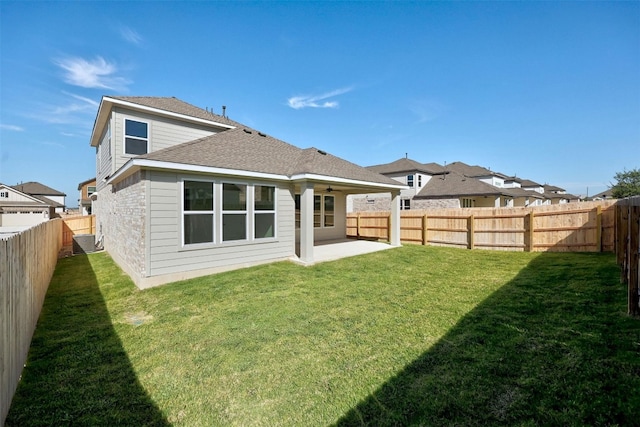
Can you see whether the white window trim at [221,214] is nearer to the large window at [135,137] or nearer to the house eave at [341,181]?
the house eave at [341,181]

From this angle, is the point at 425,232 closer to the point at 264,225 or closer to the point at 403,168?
the point at 264,225

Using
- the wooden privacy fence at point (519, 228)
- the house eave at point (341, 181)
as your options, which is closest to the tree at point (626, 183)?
the wooden privacy fence at point (519, 228)

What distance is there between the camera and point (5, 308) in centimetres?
272

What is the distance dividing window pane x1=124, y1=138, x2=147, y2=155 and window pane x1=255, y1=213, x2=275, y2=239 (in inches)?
229

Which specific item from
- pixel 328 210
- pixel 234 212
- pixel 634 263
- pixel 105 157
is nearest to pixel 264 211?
pixel 234 212

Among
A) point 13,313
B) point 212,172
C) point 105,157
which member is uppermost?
point 105,157

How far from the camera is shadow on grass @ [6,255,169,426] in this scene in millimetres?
2674

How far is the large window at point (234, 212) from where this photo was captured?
25.9 feet

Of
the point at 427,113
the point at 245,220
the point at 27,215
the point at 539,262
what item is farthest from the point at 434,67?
the point at 27,215

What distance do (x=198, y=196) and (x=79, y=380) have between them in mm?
4874

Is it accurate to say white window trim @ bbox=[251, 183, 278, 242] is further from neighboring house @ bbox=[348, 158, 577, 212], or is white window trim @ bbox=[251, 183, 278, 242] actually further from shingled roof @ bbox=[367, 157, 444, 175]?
shingled roof @ bbox=[367, 157, 444, 175]

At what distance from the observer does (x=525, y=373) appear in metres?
3.01

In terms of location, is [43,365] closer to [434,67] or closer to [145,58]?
[145,58]

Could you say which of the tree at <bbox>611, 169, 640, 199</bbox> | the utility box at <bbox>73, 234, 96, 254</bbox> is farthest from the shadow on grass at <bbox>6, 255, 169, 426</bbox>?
the tree at <bbox>611, 169, 640, 199</bbox>
